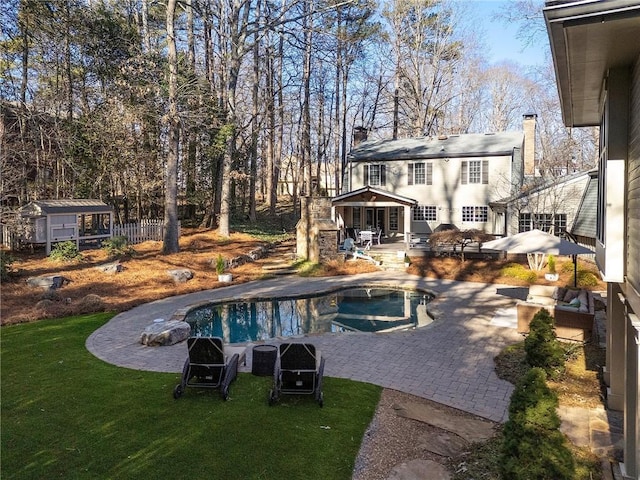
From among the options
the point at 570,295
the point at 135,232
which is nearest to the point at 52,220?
the point at 135,232

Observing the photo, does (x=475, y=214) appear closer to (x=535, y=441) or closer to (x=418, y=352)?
(x=418, y=352)

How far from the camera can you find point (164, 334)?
889 cm

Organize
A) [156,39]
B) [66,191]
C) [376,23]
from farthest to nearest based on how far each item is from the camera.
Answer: [376,23] < [156,39] < [66,191]

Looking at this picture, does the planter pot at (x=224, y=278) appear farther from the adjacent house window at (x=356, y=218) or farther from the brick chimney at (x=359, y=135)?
the brick chimney at (x=359, y=135)

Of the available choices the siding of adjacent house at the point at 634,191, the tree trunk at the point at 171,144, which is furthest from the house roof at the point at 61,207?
the siding of adjacent house at the point at 634,191

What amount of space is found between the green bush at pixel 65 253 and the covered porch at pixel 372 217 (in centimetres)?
1248

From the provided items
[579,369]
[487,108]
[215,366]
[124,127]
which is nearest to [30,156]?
[124,127]

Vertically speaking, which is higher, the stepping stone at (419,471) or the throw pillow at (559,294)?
the throw pillow at (559,294)

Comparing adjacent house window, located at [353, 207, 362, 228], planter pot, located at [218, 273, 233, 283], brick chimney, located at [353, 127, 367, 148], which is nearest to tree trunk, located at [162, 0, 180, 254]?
planter pot, located at [218, 273, 233, 283]

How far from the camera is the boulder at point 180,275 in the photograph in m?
15.0

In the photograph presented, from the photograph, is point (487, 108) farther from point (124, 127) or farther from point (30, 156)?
point (30, 156)

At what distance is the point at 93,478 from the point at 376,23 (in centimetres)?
3346

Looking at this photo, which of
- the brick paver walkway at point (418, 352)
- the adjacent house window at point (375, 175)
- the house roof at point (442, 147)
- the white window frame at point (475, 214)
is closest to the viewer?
the brick paver walkway at point (418, 352)

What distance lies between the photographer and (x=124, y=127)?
21609 millimetres
